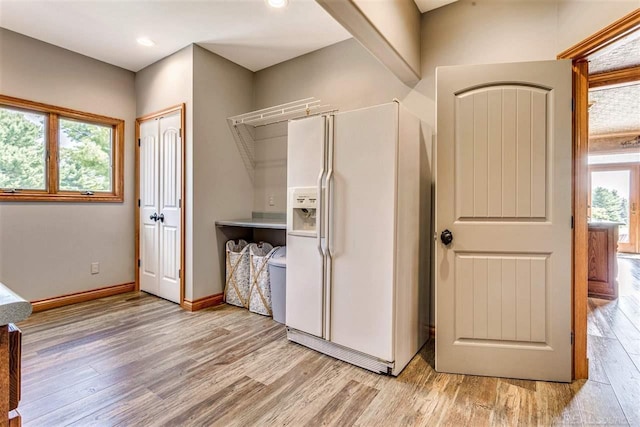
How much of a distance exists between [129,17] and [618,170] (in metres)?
10.9

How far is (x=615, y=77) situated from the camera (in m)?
2.51

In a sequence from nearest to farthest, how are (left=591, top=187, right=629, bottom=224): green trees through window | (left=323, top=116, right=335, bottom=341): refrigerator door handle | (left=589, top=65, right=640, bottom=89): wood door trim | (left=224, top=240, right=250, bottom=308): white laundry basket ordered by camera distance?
(left=323, top=116, right=335, bottom=341): refrigerator door handle
(left=589, top=65, right=640, bottom=89): wood door trim
(left=224, top=240, right=250, bottom=308): white laundry basket
(left=591, top=187, right=629, bottom=224): green trees through window

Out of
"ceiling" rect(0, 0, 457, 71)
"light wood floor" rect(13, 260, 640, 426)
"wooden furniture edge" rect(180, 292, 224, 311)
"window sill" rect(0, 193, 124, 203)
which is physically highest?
"ceiling" rect(0, 0, 457, 71)

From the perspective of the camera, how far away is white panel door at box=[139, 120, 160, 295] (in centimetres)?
366

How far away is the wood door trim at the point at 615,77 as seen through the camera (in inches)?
97.3

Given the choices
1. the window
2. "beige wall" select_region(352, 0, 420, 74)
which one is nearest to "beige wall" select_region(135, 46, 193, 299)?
the window

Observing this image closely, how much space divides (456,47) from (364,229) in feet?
5.60

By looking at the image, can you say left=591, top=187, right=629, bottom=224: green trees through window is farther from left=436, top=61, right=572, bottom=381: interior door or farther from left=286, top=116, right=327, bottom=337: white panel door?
left=286, top=116, right=327, bottom=337: white panel door

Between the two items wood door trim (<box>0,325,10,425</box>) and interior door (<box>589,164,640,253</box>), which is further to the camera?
interior door (<box>589,164,640,253</box>)

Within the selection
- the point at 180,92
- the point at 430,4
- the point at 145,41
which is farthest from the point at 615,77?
the point at 145,41

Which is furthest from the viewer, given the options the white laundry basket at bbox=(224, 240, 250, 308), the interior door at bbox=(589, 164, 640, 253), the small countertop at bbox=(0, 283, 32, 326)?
the interior door at bbox=(589, 164, 640, 253)

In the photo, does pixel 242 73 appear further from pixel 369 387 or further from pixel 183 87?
pixel 369 387

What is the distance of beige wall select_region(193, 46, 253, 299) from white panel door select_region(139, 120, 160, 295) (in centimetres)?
72

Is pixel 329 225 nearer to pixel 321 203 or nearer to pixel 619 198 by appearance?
pixel 321 203
